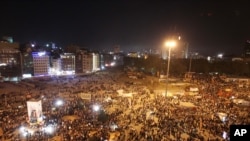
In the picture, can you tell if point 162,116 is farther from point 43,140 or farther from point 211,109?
point 43,140

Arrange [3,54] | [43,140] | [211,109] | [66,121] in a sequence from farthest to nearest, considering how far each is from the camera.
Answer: [3,54]
[211,109]
[66,121]
[43,140]

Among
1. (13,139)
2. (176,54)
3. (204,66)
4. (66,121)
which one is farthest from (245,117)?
(176,54)

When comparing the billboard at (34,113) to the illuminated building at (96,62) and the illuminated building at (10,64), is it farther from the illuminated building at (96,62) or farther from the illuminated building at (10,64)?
the illuminated building at (96,62)

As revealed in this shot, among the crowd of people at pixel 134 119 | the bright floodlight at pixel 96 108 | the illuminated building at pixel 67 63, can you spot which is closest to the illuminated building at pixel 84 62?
the illuminated building at pixel 67 63

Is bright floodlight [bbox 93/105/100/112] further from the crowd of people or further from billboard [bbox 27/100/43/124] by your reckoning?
billboard [bbox 27/100/43/124]

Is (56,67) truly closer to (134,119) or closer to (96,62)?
(96,62)

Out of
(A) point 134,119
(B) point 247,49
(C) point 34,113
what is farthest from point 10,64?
(B) point 247,49

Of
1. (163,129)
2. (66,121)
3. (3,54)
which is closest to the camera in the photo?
(163,129)

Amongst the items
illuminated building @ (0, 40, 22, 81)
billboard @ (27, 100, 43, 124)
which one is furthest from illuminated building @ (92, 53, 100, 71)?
billboard @ (27, 100, 43, 124)
